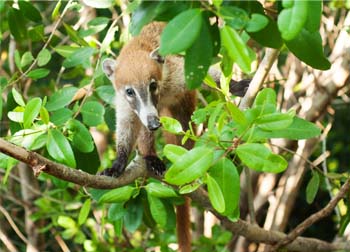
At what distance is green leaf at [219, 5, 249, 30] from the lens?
1.21 m

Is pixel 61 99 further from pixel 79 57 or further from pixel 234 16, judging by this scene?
pixel 234 16

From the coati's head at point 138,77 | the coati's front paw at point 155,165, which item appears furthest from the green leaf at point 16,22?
the coati's front paw at point 155,165

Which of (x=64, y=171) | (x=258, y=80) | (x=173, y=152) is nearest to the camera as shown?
(x=173, y=152)

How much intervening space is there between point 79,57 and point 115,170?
48 centimetres

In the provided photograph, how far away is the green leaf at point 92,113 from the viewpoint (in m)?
2.32

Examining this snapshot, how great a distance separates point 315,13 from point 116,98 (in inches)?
66.1

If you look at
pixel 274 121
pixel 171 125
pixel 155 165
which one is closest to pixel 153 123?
pixel 155 165

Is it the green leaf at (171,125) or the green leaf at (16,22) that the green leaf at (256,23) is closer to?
the green leaf at (171,125)

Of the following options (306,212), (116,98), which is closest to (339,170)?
(306,212)

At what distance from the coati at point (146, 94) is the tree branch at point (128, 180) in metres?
0.28

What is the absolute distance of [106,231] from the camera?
3613 mm

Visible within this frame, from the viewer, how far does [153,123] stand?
2.47 m

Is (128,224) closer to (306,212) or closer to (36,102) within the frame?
(36,102)

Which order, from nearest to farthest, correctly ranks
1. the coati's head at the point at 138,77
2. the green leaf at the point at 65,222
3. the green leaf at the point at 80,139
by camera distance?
the green leaf at the point at 80,139 < the coati's head at the point at 138,77 < the green leaf at the point at 65,222
